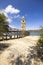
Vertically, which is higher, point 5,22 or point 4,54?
point 5,22

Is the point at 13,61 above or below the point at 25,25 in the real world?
below

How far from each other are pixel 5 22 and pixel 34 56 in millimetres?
5924

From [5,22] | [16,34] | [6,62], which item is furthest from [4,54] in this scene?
[16,34]

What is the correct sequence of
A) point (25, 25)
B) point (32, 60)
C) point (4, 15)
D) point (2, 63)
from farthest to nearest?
point (25, 25) < point (4, 15) < point (32, 60) < point (2, 63)

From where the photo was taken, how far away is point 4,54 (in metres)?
12.7

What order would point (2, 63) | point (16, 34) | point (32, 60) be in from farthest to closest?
point (16, 34), point (32, 60), point (2, 63)

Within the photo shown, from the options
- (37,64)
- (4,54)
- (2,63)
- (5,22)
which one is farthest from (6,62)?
(5,22)

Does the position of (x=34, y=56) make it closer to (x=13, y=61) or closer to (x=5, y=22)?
(x=13, y=61)

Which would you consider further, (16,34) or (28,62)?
(16,34)

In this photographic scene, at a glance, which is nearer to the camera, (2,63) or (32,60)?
(2,63)

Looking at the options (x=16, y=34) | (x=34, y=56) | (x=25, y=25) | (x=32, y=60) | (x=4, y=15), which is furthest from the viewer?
(x=25, y=25)

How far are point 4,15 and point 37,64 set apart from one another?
7521 mm

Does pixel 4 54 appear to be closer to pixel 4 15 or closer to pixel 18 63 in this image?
pixel 18 63

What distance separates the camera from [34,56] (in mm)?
12859
